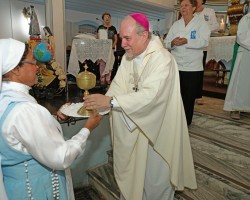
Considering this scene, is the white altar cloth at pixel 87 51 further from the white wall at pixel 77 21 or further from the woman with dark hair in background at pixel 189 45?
the white wall at pixel 77 21

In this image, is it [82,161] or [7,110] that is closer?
[7,110]

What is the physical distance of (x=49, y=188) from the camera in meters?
1.20

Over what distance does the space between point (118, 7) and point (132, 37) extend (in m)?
5.71

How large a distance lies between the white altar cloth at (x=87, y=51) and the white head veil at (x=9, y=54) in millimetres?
2827

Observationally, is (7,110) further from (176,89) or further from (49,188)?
Result: (176,89)

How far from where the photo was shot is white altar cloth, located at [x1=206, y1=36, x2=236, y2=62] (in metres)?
3.93

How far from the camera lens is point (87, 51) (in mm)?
3842

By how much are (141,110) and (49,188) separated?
0.70 m

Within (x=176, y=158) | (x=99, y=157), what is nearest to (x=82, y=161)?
(x=99, y=157)

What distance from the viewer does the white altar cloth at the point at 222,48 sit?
12.9 ft

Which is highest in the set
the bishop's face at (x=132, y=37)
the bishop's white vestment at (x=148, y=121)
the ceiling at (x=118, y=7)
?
the ceiling at (x=118, y=7)

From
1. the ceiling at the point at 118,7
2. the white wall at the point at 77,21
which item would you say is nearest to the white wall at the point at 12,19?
the ceiling at the point at 118,7

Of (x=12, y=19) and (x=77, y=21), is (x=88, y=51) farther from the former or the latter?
(x=77, y=21)

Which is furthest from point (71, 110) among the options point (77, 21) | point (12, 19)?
point (77, 21)
